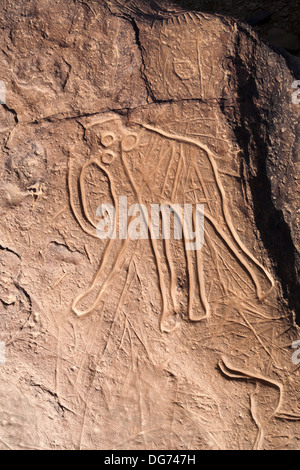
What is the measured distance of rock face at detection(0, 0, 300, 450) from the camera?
2287mm

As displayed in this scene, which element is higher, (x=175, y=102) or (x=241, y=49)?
(x=241, y=49)

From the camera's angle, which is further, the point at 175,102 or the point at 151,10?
the point at 151,10

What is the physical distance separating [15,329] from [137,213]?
2.79ft

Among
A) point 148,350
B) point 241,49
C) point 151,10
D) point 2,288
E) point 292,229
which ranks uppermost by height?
point 151,10

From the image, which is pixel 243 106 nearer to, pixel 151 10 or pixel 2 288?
pixel 151 10

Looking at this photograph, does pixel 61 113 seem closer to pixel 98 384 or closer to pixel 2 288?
pixel 2 288

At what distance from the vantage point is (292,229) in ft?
8.19

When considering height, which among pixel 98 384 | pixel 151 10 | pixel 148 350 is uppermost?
pixel 151 10

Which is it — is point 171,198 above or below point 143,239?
above

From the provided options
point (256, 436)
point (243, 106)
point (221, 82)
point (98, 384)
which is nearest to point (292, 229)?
point (243, 106)

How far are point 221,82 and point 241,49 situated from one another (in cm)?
24

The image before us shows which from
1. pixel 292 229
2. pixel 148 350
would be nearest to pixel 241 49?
pixel 292 229

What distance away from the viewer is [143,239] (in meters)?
2.28

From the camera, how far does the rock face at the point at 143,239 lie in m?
2.29
